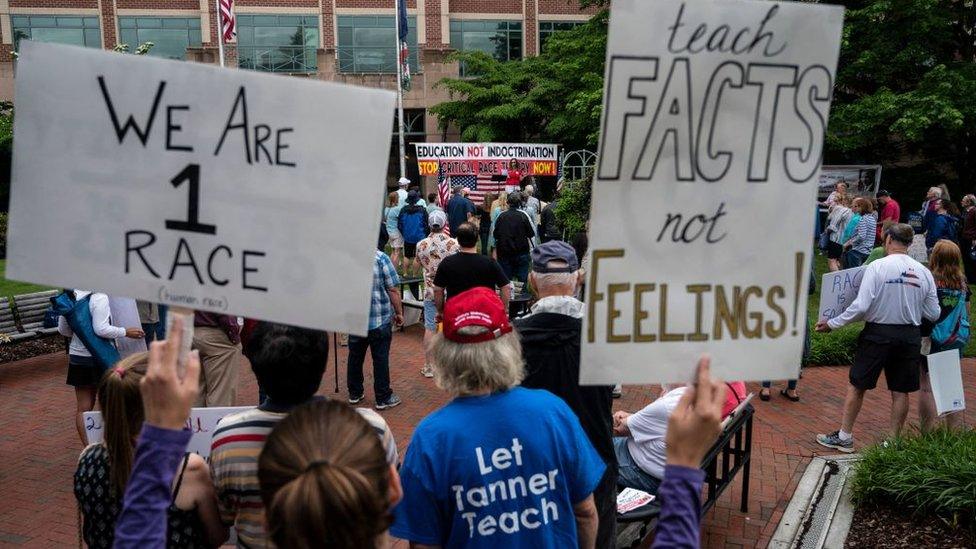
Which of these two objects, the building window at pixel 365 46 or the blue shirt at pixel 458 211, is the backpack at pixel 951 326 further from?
the building window at pixel 365 46

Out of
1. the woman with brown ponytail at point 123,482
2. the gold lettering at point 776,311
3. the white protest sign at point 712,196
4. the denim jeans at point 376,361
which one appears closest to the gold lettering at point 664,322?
the white protest sign at point 712,196

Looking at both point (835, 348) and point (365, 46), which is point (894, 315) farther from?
point (365, 46)

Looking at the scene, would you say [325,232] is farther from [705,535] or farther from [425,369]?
[425,369]

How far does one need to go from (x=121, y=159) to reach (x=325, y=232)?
59 cm

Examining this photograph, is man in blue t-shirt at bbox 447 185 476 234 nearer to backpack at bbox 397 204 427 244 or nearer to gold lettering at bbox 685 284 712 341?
backpack at bbox 397 204 427 244

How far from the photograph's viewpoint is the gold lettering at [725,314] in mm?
1987

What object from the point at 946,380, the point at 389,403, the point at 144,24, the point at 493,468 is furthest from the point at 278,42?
the point at 493,468

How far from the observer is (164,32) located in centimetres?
3281

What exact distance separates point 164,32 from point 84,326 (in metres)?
31.3

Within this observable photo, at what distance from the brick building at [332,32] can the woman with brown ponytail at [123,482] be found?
3115cm

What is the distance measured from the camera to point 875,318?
5.87m

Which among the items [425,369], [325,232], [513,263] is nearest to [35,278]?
[325,232]

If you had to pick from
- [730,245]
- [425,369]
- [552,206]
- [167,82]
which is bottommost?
[425,369]

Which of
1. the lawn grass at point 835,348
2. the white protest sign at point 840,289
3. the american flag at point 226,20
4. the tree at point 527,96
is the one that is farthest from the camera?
the tree at point 527,96
